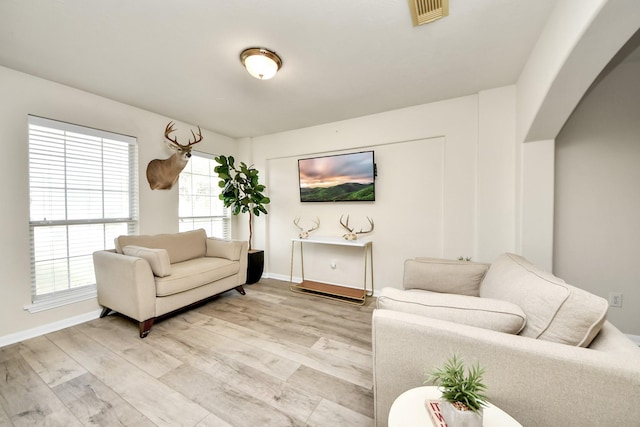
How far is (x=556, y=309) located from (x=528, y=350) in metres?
0.29

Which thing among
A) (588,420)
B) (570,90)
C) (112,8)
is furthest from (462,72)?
(112,8)

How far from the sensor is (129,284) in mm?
2207

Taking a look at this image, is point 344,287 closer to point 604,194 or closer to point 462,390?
point 462,390

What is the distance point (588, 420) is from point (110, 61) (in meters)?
3.52

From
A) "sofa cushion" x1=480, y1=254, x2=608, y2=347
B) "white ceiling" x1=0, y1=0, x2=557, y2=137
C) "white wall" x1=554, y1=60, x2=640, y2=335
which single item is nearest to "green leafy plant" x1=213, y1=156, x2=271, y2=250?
"white ceiling" x1=0, y1=0, x2=557, y2=137

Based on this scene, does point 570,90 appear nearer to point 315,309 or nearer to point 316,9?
point 316,9

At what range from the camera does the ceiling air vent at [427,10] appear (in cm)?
143

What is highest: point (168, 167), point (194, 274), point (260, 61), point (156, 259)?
point (260, 61)

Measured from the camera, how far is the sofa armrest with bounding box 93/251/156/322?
2.17m

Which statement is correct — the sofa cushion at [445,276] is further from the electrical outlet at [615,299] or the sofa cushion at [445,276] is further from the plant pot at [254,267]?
the plant pot at [254,267]

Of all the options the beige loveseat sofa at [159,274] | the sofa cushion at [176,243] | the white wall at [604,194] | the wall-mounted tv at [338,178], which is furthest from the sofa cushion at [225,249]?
the white wall at [604,194]

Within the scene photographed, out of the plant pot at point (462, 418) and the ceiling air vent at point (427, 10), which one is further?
the ceiling air vent at point (427, 10)

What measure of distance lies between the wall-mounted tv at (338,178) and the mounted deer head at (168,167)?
1593 millimetres

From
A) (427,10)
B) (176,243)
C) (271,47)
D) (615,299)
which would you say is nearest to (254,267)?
(176,243)
